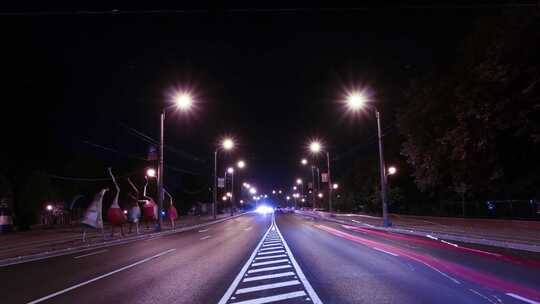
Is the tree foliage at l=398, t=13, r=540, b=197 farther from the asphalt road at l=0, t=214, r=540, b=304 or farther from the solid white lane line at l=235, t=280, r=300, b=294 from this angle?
the solid white lane line at l=235, t=280, r=300, b=294

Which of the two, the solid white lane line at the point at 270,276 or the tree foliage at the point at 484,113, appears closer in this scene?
the solid white lane line at the point at 270,276

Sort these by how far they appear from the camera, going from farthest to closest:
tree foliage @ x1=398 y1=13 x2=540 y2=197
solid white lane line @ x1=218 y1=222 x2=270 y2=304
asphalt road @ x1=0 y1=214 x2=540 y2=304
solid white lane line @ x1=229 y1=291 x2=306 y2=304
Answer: tree foliage @ x1=398 y1=13 x2=540 y2=197 < asphalt road @ x1=0 y1=214 x2=540 y2=304 < solid white lane line @ x1=218 y1=222 x2=270 y2=304 < solid white lane line @ x1=229 y1=291 x2=306 y2=304

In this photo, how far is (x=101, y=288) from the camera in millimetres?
10633

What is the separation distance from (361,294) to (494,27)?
24458 mm

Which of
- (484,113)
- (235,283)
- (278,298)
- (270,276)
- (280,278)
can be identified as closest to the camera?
(278,298)

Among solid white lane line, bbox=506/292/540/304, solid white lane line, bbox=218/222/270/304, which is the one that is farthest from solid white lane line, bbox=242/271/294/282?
solid white lane line, bbox=506/292/540/304

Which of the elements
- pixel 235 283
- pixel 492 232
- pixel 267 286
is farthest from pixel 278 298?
pixel 492 232

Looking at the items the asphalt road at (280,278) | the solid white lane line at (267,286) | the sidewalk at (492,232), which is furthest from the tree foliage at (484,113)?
the solid white lane line at (267,286)

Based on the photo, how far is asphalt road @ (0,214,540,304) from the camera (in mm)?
9297

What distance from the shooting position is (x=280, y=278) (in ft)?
38.1

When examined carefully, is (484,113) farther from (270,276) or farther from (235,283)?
(235,283)

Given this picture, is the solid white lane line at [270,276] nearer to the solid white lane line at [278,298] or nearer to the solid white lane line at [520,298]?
the solid white lane line at [278,298]

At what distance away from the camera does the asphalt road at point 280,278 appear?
30.5 feet

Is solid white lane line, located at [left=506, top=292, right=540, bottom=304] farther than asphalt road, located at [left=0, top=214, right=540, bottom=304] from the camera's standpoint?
No
